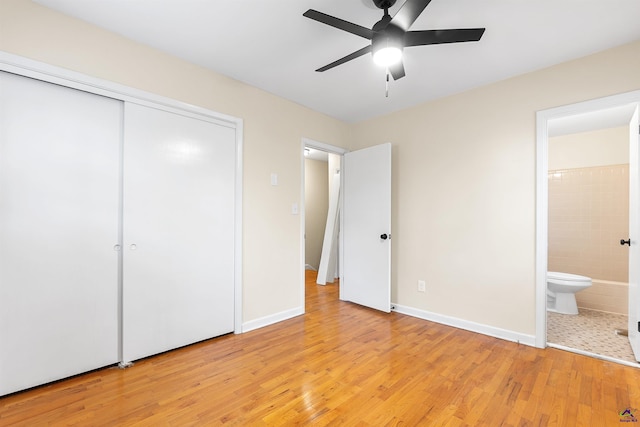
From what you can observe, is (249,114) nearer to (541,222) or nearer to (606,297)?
(541,222)

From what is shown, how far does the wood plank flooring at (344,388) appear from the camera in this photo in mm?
1610

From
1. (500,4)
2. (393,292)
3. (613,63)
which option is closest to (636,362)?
(393,292)

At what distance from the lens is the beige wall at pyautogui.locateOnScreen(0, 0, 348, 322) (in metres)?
1.84

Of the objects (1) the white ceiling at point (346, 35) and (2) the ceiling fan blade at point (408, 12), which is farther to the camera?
(1) the white ceiling at point (346, 35)

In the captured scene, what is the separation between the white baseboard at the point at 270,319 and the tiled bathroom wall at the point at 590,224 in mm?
3661

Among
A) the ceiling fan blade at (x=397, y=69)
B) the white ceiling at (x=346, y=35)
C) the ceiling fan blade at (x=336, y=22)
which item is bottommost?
the ceiling fan blade at (x=397, y=69)

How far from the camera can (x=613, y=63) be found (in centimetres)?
224

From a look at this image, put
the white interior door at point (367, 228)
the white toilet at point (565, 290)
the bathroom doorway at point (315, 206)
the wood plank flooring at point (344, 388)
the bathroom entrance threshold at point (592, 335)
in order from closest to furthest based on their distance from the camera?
the wood plank flooring at point (344, 388)
the bathroom entrance threshold at point (592, 335)
the white toilet at point (565, 290)
the white interior door at point (367, 228)
the bathroom doorway at point (315, 206)

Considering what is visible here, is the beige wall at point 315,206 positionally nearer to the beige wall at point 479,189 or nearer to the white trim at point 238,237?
the beige wall at point 479,189

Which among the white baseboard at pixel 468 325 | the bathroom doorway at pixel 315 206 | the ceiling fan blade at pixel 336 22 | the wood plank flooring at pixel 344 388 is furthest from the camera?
the bathroom doorway at pixel 315 206


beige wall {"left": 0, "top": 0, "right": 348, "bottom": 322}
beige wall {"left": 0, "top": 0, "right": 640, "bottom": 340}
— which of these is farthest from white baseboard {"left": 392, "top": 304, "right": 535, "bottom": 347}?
beige wall {"left": 0, "top": 0, "right": 348, "bottom": 322}

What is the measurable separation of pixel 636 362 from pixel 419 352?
1612mm

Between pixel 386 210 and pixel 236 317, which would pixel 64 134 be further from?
pixel 386 210

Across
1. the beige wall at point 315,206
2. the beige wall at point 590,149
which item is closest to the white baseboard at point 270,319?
the beige wall at point 315,206
